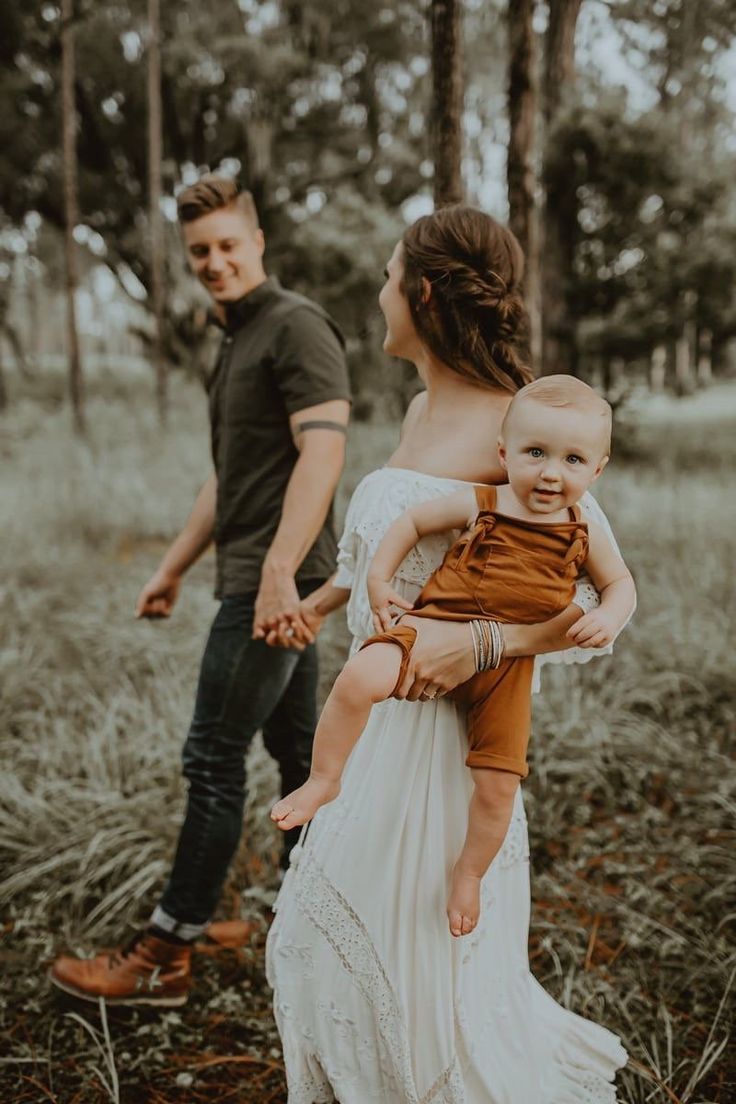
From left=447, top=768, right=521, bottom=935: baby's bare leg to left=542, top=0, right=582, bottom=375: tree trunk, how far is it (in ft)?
31.1

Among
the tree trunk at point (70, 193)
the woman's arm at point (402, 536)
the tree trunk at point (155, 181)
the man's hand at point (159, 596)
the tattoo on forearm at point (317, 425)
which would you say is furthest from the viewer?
the tree trunk at point (155, 181)

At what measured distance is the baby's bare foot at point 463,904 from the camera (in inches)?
65.4

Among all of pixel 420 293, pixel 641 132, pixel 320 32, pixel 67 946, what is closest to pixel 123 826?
pixel 67 946

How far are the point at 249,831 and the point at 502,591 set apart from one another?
79.0 inches

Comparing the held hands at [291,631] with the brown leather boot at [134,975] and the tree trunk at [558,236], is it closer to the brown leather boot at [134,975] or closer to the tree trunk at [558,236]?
the brown leather boot at [134,975]

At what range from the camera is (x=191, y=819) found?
8.25 ft

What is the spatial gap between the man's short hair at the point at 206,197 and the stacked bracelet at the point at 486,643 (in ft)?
5.30

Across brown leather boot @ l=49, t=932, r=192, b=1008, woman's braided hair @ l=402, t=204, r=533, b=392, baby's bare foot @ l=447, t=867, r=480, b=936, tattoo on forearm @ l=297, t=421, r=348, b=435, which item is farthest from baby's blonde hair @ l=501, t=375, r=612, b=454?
brown leather boot @ l=49, t=932, r=192, b=1008

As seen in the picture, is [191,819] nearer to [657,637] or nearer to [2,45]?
[657,637]

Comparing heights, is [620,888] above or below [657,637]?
below

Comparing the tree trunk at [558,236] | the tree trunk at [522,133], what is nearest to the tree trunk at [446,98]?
the tree trunk at [522,133]

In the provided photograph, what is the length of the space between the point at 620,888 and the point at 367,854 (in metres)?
1.70

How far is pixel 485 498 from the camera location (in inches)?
63.4

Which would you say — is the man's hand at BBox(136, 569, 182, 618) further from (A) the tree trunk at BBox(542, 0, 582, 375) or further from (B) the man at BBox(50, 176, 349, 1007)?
(A) the tree trunk at BBox(542, 0, 582, 375)
